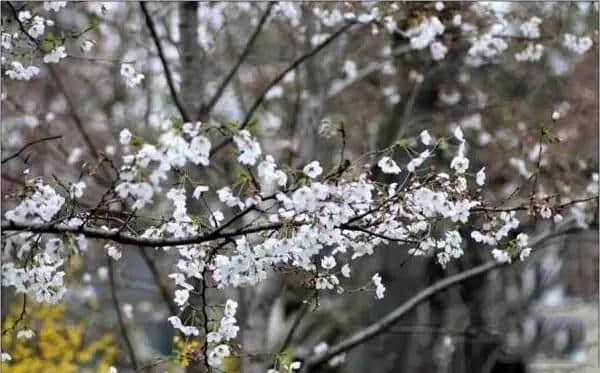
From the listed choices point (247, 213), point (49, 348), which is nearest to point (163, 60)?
point (247, 213)

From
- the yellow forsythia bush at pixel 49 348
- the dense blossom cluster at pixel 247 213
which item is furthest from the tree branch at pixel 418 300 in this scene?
the yellow forsythia bush at pixel 49 348

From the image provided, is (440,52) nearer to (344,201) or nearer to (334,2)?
(334,2)

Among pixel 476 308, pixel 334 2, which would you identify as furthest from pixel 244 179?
pixel 476 308

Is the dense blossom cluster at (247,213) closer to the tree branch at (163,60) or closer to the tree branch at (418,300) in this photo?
the tree branch at (163,60)

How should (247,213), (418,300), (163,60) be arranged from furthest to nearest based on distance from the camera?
1. (418,300)
2. (163,60)
3. (247,213)

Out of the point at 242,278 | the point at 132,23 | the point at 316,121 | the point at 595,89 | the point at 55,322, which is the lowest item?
the point at 242,278

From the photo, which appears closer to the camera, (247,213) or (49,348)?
(247,213)

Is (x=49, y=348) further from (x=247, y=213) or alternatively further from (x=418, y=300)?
(x=247, y=213)

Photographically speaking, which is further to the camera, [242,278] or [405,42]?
[405,42]

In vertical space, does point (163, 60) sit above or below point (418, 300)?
above

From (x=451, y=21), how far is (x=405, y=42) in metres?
0.75

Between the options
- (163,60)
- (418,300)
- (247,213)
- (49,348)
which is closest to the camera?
(247,213)

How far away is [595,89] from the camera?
4668 mm

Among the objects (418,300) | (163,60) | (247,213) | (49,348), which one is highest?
(163,60)
